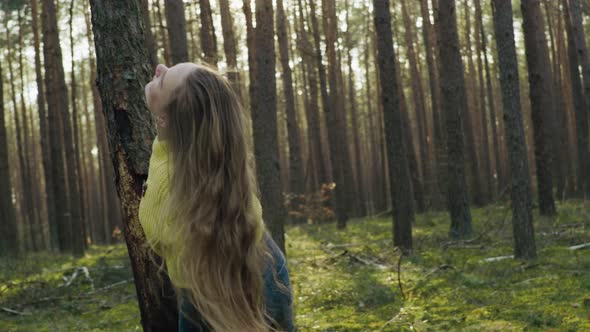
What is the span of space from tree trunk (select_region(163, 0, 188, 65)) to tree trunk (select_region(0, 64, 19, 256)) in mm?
7658

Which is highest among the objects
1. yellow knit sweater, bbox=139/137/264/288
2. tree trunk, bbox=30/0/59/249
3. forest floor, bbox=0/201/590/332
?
tree trunk, bbox=30/0/59/249

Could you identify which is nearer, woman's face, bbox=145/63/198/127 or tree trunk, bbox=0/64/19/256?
woman's face, bbox=145/63/198/127

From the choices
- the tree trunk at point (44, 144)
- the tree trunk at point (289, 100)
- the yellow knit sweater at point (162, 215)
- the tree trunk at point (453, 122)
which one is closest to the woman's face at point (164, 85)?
the yellow knit sweater at point (162, 215)

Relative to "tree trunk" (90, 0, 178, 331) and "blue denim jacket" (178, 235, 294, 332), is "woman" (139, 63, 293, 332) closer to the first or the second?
"blue denim jacket" (178, 235, 294, 332)

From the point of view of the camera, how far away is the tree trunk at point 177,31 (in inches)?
433

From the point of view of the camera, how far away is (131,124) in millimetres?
3803

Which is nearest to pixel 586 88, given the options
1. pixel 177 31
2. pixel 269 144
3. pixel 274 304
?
pixel 269 144

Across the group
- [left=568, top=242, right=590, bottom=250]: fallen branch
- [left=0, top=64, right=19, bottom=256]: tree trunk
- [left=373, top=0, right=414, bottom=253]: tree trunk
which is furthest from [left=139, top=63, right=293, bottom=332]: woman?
[left=0, top=64, right=19, bottom=256]: tree trunk

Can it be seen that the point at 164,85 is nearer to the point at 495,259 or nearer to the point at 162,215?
the point at 162,215

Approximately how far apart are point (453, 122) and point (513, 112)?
4.15 m

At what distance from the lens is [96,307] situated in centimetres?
898

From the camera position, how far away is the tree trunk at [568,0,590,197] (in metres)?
16.1

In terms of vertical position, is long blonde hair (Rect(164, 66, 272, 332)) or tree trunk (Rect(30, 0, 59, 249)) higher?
tree trunk (Rect(30, 0, 59, 249))

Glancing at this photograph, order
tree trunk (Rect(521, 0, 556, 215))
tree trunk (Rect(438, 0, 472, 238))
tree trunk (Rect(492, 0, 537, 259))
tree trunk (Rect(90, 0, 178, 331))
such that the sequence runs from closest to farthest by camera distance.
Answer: tree trunk (Rect(90, 0, 178, 331)) < tree trunk (Rect(492, 0, 537, 259)) < tree trunk (Rect(438, 0, 472, 238)) < tree trunk (Rect(521, 0, 556, 215))
